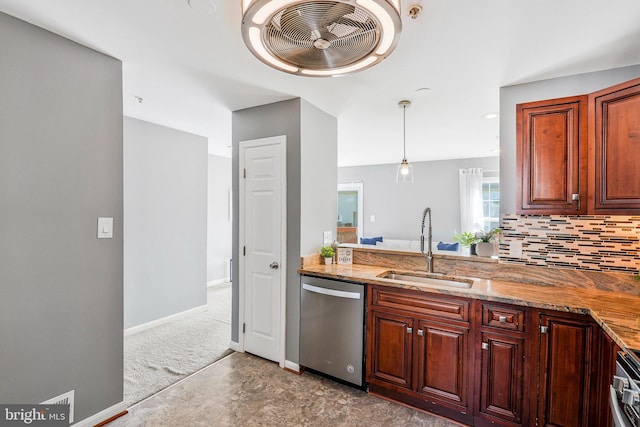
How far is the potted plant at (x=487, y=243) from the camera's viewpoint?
2.56 meters

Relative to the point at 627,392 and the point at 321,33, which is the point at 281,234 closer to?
the point at 321,33

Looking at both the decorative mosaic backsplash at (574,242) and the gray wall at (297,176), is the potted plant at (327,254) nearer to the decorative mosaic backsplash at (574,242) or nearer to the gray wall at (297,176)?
the gray wall at (297,176)

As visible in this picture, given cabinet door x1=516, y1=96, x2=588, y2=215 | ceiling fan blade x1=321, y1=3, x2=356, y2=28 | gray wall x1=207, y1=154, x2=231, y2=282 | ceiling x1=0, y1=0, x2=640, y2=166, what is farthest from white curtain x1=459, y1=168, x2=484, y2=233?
ceiling fan blade x1=321, y1=3, x2=356, y2=28

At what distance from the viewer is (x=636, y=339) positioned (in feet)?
4.36

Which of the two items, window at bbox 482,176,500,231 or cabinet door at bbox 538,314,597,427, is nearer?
cabinet door at bbox 538,314,597,427

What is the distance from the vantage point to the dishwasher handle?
2455 mm

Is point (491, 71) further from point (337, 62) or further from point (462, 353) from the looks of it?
point (462, 353)

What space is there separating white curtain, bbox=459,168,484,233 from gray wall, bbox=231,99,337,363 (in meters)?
3.83

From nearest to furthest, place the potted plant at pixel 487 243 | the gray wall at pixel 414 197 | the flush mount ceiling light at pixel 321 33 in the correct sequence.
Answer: the flush mount ceiling light at pixel 321 33 < the potted plant at pixel 487 243 < the gray wall at pixel 414 197

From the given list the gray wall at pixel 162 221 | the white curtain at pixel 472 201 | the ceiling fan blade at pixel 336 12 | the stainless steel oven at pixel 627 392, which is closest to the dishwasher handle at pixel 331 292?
the stainless steel oven at pixel 627 392

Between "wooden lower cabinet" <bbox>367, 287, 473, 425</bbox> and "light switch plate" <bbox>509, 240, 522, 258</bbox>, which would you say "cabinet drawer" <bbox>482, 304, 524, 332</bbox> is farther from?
"light switch plate" <bbox>509, 240, 522, 258</bbox>

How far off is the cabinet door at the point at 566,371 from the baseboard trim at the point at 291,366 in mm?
1757

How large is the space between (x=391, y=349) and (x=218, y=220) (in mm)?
4256

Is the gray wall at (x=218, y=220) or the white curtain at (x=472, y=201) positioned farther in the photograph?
the white curtain at (x=472, y=201)
